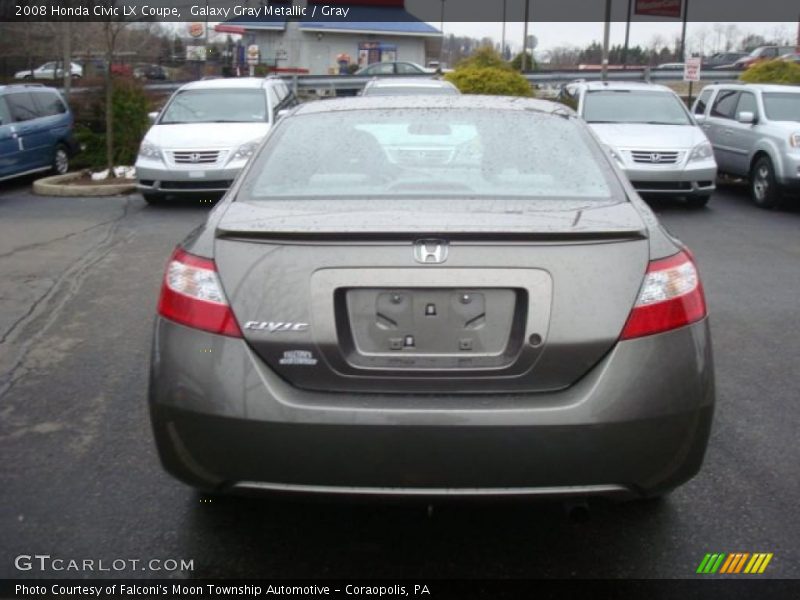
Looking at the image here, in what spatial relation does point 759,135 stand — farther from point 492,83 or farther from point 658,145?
point 492,83

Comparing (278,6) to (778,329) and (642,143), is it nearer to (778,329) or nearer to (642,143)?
(642,143)

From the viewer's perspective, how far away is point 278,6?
41.8 m

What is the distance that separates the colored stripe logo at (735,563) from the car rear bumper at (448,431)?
556mm

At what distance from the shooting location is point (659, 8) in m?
44.4

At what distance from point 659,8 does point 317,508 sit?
4495 cm

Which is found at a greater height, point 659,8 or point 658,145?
point 659,8

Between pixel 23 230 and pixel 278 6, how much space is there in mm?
33211

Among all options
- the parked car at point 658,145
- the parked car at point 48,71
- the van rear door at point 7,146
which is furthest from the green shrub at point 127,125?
the parked car at point 48,71

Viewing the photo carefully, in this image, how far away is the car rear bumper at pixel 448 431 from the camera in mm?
2811

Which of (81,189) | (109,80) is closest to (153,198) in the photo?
(81,189)

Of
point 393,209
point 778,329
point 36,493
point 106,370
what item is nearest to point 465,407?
point 393,209

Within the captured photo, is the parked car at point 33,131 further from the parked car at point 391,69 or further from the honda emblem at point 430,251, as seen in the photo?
the parked car at point 391,69

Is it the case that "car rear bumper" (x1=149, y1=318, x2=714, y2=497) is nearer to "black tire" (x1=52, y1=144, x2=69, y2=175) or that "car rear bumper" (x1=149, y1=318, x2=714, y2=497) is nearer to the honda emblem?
the honda emblem

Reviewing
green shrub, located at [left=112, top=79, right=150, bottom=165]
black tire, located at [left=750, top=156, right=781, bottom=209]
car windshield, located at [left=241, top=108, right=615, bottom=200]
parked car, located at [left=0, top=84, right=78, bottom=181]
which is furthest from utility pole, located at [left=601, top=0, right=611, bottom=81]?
car windshield, located at [left=241, top=108, right=615, bottom=200]
